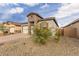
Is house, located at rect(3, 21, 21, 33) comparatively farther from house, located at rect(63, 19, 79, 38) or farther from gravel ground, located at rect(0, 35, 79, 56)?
house, located at rect(63, 19, 79, 38)

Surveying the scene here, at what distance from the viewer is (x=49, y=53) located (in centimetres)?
152

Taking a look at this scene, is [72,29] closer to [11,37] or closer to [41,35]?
[41,35]

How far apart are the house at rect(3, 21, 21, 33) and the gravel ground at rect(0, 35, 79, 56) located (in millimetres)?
138

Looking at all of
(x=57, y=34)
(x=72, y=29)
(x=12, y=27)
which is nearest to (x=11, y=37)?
(x=12, y=27)

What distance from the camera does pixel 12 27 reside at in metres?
1.54

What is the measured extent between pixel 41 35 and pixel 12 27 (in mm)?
296

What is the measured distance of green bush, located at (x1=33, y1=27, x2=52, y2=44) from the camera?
1516 mm

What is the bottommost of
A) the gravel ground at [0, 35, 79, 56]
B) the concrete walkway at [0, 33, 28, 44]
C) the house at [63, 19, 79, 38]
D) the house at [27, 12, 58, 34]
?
the gravel ground at [0, 35, 79, 56]

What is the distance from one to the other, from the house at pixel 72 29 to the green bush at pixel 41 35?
0.16 m

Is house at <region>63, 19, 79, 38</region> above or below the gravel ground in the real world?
above

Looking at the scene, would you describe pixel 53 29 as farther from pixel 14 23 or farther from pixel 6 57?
pixel 6 57

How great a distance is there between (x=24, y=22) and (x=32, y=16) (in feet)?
0.32

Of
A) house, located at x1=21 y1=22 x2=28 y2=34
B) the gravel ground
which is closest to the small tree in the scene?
the gravel ground

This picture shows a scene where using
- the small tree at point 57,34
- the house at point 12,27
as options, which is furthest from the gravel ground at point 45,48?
the house at point 12,27
